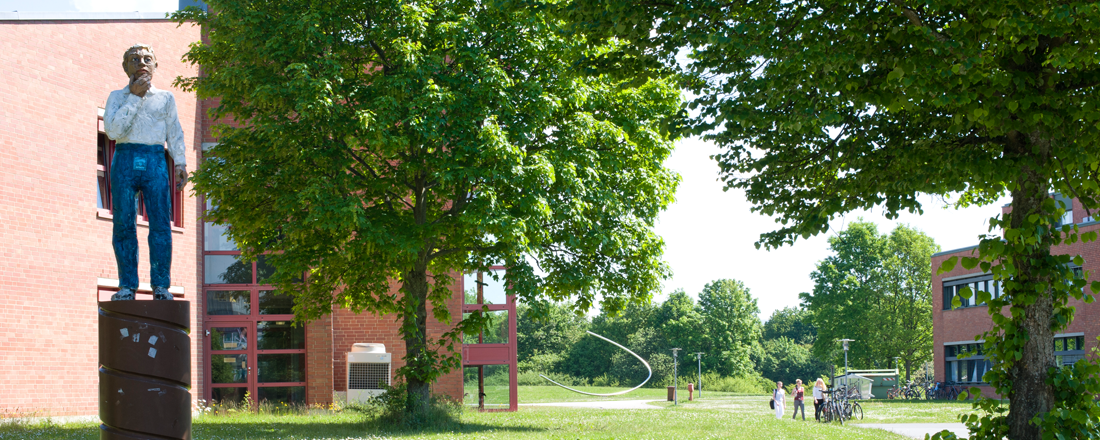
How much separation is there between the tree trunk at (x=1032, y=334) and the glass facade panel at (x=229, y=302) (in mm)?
20168

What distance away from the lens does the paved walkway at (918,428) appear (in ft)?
61.5

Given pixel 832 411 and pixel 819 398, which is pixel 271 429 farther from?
pixel 819 398

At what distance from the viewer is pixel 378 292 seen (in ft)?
56.4

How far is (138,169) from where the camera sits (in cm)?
575

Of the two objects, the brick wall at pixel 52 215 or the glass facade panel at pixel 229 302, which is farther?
the glass facade panel at pixel 229 302

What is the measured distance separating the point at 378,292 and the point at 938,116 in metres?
11.4

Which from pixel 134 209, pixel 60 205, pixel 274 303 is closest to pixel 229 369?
pixel 274 303

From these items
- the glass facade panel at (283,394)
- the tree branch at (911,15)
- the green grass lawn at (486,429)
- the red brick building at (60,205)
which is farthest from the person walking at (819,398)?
the tree branch at (911,15)

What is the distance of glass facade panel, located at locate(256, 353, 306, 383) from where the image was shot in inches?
931

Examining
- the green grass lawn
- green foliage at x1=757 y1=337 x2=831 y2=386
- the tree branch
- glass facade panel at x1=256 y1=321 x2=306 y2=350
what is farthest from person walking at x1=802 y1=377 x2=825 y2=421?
green foliage at x1=757 y1=337 x2=831 y2=386

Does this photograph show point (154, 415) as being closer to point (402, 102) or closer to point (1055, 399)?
point (1055, 399)

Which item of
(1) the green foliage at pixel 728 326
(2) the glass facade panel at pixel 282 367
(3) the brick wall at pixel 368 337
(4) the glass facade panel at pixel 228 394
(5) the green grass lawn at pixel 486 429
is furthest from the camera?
(1) the green foliage at pixel 728 326

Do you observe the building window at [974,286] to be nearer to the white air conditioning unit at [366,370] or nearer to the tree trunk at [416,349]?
the white air conditioning unit at [366,370]

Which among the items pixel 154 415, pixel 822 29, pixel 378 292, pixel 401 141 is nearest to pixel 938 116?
pixel 822 29
